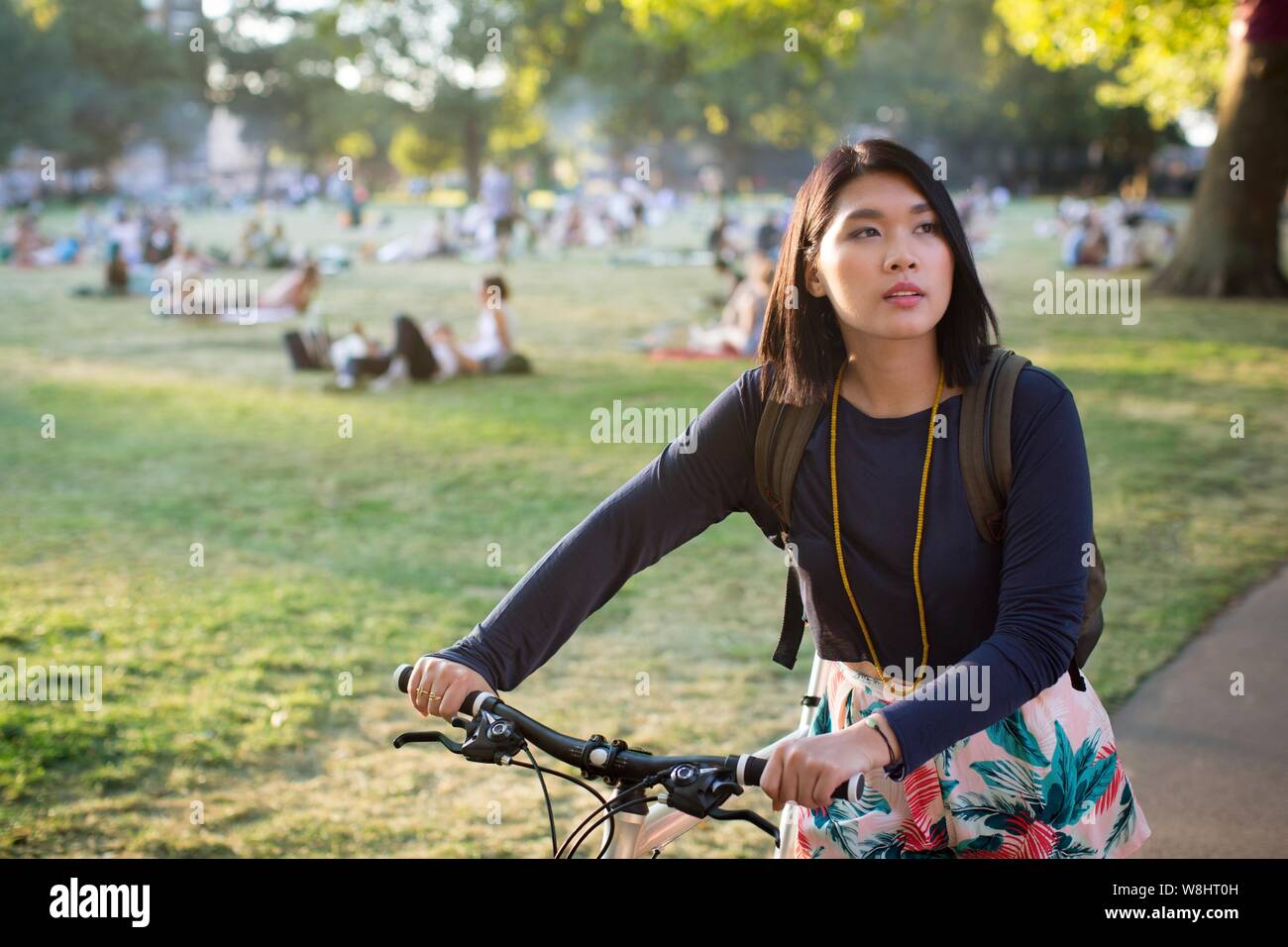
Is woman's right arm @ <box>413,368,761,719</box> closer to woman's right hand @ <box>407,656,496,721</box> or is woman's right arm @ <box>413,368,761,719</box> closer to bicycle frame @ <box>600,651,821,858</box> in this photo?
woman's right hand @ <box>407,656,496,721</box>

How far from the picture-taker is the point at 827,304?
2.34 metres

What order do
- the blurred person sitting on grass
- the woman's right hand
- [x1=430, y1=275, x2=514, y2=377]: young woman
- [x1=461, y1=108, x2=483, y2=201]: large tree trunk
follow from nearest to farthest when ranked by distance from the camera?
1. the woman's right hand
2. the blurred person sitting on grass
3. [x1=430, y1=275, x2=514, y2=377]: young woman
4. [x1=461, y1=108, x2=483, y2=201]: large tree trunk

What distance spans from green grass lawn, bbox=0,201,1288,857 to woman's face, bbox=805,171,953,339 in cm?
260

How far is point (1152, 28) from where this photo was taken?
20.2m

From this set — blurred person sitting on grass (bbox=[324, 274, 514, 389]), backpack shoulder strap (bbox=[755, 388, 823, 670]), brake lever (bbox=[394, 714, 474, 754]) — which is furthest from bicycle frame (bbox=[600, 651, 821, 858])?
blurred person sitting on grass (bbox=[324, 274, 514, 389])

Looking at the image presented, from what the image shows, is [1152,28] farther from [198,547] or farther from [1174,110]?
[198,547]

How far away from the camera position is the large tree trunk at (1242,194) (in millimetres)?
19391

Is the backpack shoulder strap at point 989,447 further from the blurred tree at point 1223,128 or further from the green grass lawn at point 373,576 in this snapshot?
the blurred tree at point 1223,128

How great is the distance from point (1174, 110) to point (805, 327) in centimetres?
2955

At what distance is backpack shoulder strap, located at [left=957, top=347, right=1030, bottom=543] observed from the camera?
205 centimetres

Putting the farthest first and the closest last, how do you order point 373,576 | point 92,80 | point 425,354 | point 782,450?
point 92,80
point 425,354
point 373,576
point 782,450

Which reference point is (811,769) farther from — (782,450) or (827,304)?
(827,304)

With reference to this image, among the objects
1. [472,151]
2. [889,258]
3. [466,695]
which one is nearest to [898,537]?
[889,258]

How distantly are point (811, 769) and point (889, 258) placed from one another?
32.2 inches
